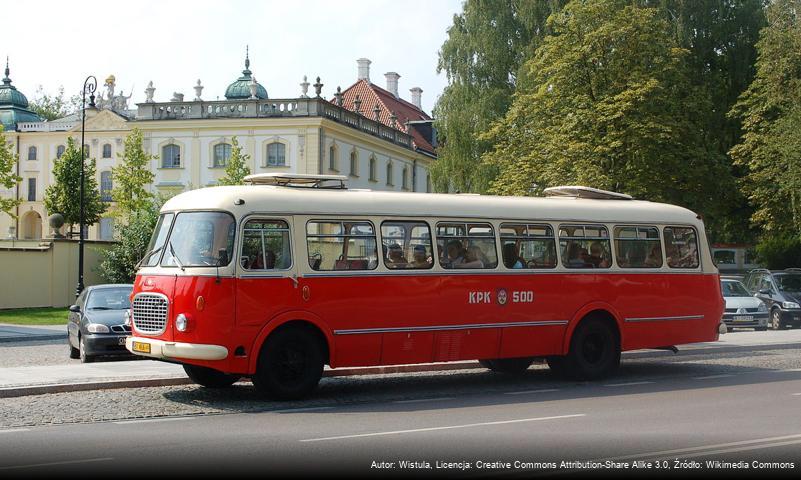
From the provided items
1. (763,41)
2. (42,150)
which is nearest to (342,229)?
(763,41)

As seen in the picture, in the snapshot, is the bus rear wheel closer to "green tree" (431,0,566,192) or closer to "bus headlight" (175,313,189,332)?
"bus headlight" (175,313,189,332)

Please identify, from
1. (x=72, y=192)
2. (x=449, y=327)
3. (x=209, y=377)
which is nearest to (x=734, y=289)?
(x=449, y=327)

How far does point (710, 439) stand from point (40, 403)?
8576 mm

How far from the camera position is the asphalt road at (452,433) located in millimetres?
9039

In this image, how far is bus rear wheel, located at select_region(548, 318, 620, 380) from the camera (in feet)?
55.4

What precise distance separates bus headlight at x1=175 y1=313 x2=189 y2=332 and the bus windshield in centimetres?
71

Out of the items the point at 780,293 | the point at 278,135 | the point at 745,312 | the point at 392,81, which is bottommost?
the point at 745,312

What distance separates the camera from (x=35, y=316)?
1526 inches

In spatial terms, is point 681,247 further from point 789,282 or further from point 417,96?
point 417,96

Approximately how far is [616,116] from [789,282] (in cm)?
800

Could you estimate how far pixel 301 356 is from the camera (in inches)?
558

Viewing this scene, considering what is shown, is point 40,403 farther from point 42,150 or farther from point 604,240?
point 42,150

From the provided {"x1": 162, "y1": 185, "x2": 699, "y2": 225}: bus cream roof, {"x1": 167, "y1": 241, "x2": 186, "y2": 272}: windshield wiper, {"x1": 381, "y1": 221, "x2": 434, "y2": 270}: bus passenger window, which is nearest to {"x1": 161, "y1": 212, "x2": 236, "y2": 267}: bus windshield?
{"x1": 167, "y1": 241, "x2": 186, "y2": 272}: windshield wiper

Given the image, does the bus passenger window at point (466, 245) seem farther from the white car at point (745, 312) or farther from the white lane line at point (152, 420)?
the white car at point (745, 312)
